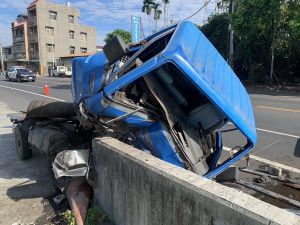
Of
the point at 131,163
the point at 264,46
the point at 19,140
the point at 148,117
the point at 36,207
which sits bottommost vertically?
the point at 36,207

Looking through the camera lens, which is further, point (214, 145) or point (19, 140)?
point (19, 140)

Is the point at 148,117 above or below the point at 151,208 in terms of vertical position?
above

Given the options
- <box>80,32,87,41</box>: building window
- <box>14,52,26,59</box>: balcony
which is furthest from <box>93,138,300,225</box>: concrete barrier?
<box>80,32,87,41</box>: building window

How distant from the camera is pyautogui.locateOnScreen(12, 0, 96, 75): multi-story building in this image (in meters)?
49.8

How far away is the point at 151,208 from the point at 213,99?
1180 mm

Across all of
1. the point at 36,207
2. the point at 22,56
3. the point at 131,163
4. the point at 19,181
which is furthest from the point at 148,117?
the point at 22,56

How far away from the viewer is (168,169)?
220 cm

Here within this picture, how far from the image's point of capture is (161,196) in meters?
2.16

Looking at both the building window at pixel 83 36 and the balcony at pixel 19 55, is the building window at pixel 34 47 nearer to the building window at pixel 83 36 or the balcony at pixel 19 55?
the balcony at pixel 19 55

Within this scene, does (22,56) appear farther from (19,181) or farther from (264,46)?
(19,181)

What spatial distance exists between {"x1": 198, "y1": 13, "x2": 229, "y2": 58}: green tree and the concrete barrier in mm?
23374

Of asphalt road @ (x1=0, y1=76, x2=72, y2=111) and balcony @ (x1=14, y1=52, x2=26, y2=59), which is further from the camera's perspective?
balcony @ (x1=14, y1=52, x2=26, y2=59)

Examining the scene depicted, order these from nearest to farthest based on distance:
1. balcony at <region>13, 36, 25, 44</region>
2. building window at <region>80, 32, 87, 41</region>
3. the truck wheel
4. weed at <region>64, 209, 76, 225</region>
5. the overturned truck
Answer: the overturned truck
weed at <region>64, 209, 76, 225</region>
the truck wheel
balcony at <region>13, 36, 25, 44</region>
building window at <region>80, 32, 87, 41</region>

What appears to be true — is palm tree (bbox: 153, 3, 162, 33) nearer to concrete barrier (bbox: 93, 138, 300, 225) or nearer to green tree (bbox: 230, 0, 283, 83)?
green tree (bbox: 230, 0, 283, 83)
